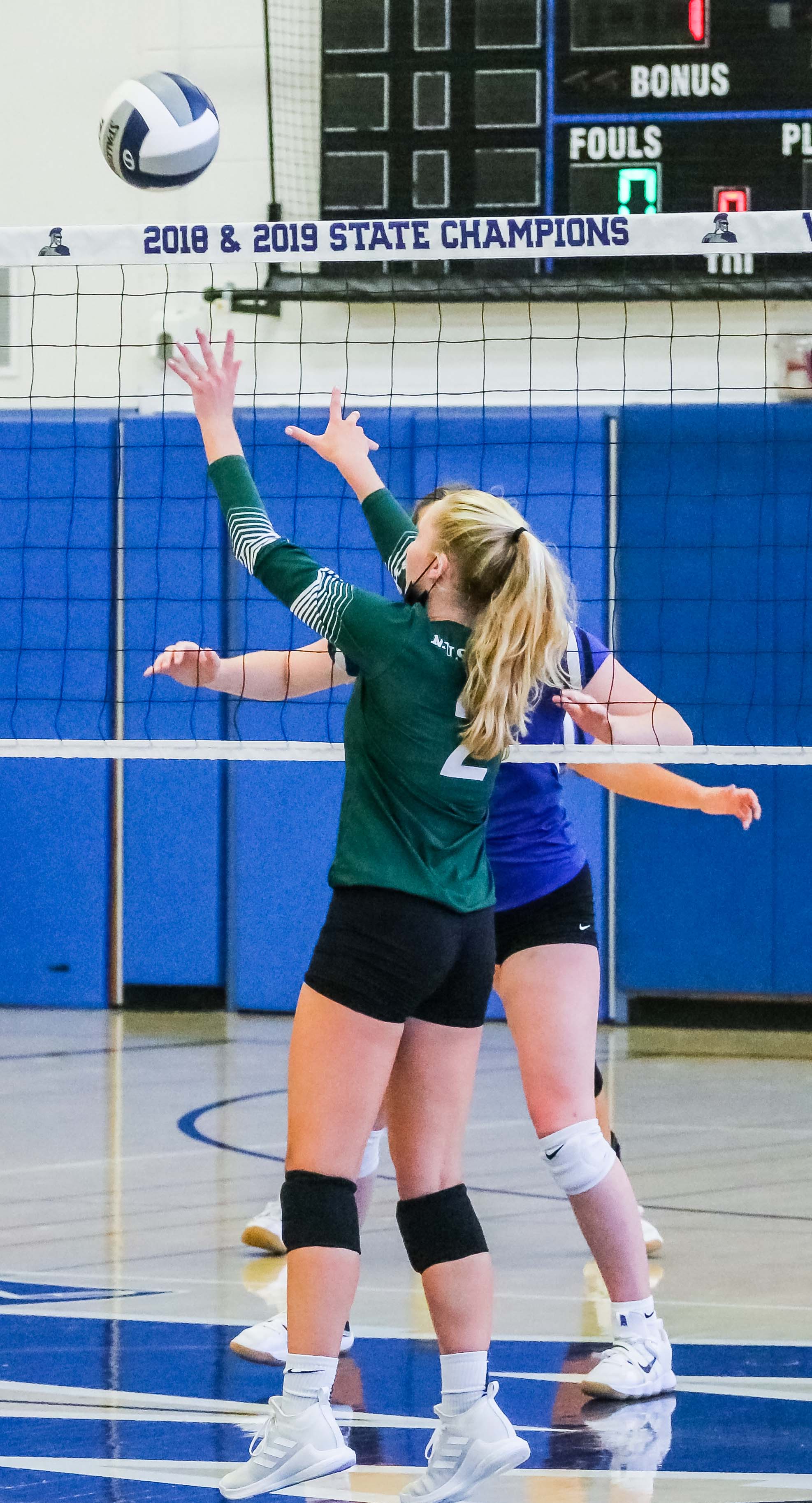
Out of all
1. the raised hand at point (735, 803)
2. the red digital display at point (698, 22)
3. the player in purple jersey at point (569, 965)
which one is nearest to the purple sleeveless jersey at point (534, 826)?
the player in purple jersey at point (569, 965)

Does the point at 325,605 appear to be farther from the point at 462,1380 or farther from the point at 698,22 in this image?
the point at 698,22

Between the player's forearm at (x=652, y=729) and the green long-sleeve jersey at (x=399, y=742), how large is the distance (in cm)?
76

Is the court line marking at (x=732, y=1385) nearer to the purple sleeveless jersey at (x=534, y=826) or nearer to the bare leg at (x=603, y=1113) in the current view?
the bare leg at (x=603, y=1113)

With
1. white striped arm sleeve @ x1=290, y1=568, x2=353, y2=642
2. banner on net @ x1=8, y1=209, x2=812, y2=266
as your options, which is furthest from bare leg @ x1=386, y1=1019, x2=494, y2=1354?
banner on net @ x1=8, y1=209, x2=812, y2=266

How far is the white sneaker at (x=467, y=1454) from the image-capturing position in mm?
2785

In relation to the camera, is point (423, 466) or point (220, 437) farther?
point (423, 466)

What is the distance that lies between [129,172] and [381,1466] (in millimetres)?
4008

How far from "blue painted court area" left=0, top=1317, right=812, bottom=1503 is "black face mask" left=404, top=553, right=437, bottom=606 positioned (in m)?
1.39

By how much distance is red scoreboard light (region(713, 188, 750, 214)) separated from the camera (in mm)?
7906

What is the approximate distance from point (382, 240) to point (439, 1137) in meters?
2.19

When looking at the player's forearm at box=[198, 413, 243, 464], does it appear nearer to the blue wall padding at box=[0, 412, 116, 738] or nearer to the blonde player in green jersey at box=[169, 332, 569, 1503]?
the blonde player in green jersey at box=[169, 332, 569, 1503]

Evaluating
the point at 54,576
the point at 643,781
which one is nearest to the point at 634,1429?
the point at 643,781

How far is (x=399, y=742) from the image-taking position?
2.78 meters

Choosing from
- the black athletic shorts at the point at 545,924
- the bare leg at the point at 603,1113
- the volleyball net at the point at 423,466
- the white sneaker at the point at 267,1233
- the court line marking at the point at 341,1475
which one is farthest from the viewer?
the volleyball net at the point at 423,466
